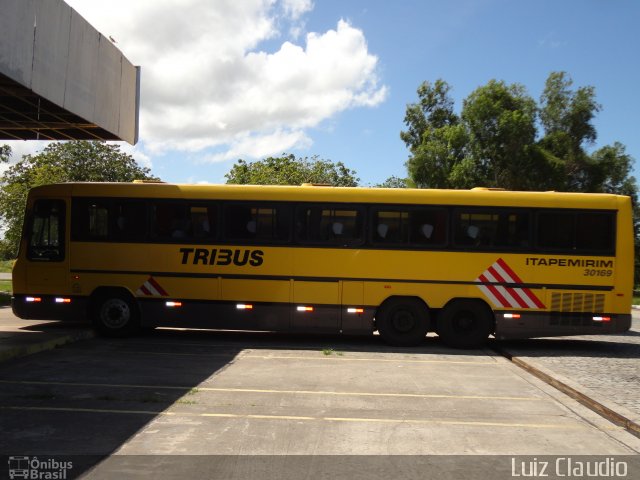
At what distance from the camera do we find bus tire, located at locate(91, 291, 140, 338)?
12297mm

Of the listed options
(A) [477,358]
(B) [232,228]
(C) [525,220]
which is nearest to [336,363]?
(A) [477,358]

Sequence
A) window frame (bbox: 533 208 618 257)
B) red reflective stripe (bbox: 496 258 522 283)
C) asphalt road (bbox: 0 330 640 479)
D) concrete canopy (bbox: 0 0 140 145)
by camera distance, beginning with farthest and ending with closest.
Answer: red reflective stripe (bbox: 496 258 522 283)
window frame (bbox: 533 208 618 257)
concrete canopy (bbox: 0 0 140 145)
asphalt road (bbox: 0 330 640 479)

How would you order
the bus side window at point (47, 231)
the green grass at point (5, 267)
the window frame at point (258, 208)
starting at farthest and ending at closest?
the green grass at point (5, 267)
the bus side window at point (47, 231)
the window frame at point (258, 208)

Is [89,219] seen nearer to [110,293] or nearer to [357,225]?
[110,293]

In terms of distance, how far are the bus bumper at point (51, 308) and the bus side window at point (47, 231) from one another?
2.94ft

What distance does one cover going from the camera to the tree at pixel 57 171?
3136 centimetres

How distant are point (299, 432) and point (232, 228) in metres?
6.85

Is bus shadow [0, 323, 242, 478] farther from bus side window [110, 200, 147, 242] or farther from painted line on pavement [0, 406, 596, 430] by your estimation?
bus side window [110, 200, 147, 242]

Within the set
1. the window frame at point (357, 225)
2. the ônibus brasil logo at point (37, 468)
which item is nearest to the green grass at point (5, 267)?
the window frame at point (357, 225)

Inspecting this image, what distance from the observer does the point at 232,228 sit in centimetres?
1219

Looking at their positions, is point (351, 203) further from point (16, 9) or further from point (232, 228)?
point (16, 9)

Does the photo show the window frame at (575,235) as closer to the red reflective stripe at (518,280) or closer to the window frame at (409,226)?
A: the red reflective stripe at (518,280)

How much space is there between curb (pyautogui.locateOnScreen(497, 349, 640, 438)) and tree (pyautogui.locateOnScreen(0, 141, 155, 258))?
29113mm

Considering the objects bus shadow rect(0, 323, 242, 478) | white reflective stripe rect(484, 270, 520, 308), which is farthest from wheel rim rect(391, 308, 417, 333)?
bus shadow rect(0, 323, 242, 478)
